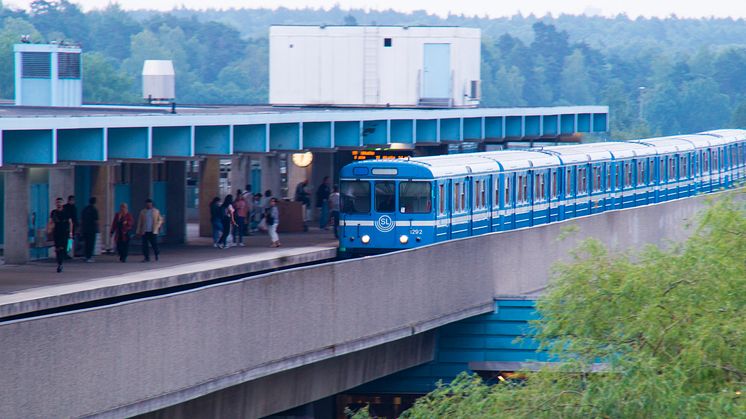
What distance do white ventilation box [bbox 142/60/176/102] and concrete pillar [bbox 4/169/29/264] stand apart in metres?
25.5

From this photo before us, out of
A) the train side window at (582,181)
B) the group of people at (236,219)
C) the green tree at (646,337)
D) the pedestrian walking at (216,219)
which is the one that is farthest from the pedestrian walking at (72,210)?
the train side window at (582,181)

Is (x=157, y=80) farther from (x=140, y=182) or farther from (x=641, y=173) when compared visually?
(x=140, y=182)

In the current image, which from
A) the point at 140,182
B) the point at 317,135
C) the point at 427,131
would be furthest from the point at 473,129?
the point at 140,182

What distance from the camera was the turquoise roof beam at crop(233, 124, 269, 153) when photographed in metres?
35.8

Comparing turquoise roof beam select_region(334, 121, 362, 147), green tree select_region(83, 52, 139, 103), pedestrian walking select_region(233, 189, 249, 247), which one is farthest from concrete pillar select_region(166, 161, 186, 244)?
green tree select_region(83, 52, 139, 103)

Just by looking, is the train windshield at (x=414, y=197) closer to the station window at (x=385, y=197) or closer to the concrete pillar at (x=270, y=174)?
the station window at (x=385, y=197)

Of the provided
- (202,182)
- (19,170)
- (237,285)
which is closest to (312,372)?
(237,285)

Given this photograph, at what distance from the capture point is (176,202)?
37.2 meters

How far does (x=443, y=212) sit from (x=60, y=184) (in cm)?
786

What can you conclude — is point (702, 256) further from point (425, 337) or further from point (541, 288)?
point (541, 288)

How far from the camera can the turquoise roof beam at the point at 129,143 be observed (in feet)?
97.3

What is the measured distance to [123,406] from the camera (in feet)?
47.6

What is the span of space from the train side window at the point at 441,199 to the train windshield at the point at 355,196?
157 centimetres

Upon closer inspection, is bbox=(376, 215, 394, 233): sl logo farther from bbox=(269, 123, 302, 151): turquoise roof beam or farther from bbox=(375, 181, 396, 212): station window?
bbox=(269, 123, 302, 151): turquoise roof beam
